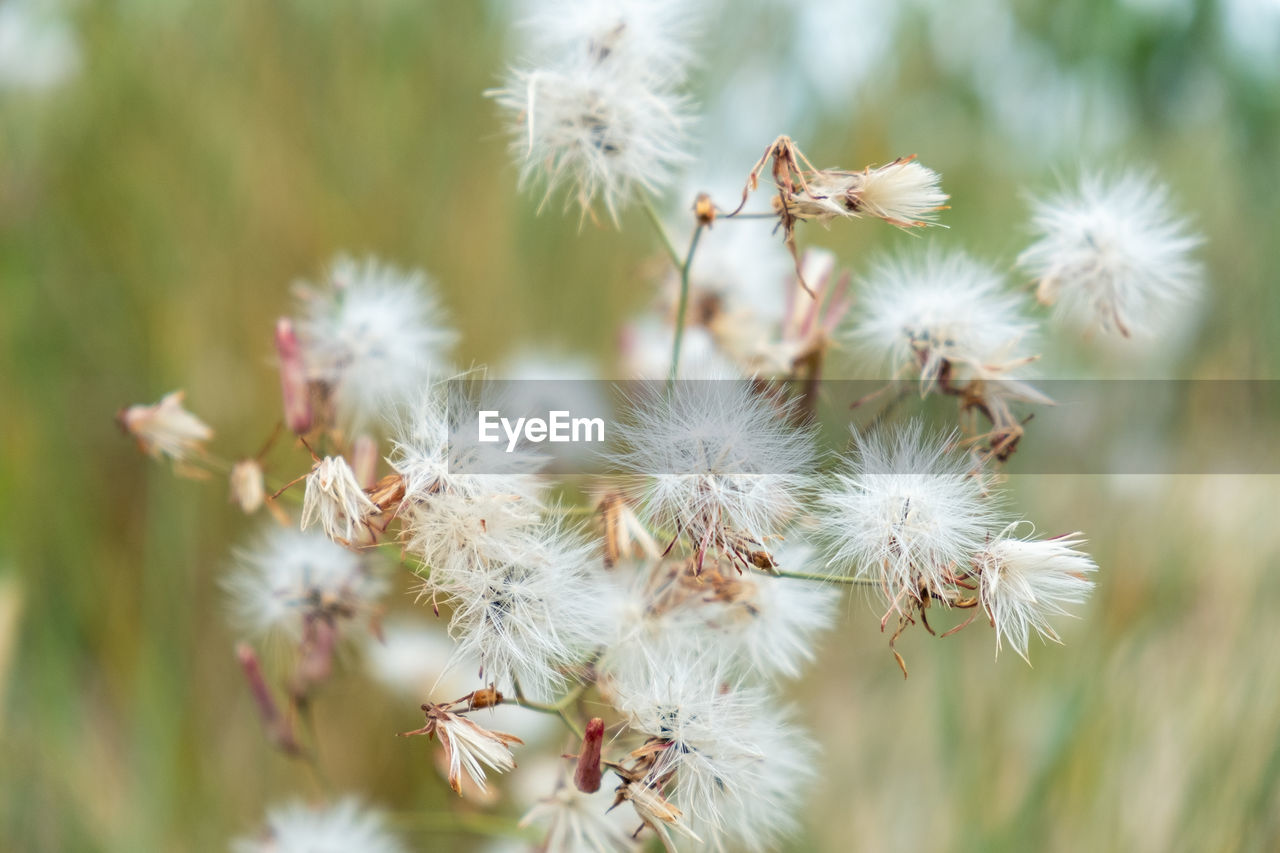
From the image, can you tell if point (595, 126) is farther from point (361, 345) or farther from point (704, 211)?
point (361, 345)

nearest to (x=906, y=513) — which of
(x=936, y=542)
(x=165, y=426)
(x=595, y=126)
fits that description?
(x=936, y=542)

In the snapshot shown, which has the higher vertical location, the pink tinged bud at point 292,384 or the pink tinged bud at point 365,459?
the pink tinged bud at point 292,384

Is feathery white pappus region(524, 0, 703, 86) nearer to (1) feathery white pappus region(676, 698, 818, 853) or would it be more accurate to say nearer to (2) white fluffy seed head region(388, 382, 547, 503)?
(2) white fluffy seed head region(388, 382, 547, 503)

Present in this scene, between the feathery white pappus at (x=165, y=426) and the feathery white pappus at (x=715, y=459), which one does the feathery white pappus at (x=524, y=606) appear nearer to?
the feathery white pappus at (x=715, y=459)

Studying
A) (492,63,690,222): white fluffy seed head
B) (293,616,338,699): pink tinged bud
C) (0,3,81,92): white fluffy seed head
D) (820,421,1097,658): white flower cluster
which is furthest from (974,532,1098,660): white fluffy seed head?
(0,3,81,92): white fluffy seed head

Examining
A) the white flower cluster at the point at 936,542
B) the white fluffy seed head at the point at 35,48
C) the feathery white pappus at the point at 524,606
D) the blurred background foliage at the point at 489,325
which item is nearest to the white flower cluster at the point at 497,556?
the feathery white pappus at the point at 524,606

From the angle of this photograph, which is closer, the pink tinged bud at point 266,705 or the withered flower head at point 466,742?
the withered flower head at point 466,742

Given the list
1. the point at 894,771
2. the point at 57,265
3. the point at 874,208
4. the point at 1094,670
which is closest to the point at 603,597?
the point at 874,208
